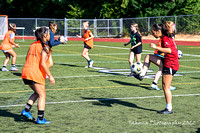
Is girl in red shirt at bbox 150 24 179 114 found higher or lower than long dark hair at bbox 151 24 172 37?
lower

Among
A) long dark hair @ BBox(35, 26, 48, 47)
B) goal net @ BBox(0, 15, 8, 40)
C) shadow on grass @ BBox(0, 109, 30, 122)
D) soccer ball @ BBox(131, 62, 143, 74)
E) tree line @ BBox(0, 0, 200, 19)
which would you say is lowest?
shadow on grass @ BBox(0, 109, 30, 122)

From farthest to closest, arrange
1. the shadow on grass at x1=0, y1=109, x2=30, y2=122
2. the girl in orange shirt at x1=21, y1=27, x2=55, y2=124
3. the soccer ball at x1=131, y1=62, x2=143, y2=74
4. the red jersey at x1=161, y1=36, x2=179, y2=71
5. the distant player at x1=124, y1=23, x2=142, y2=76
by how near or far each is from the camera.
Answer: the distant player at x1=124, y1=23, x2=142, y2=76 < the soccer ball at x1=131, y1=62, x2=143, y2=74 < the red jersey at x1=161, y1=36, x2=179, y2=71 < the shadow on grass at x1=0, y1=109, x2=30, y2=122 < the girl in orange shirt at x1=21, y1=27, x2=55, y2=124

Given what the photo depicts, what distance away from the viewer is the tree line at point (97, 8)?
1857 inches

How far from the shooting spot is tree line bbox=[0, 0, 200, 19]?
47156 millimetres

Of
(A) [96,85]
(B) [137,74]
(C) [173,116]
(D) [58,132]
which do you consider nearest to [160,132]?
(C) [173,116]

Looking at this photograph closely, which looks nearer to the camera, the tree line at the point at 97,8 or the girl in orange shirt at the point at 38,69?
the girl in orange shirt at the point at 38,69

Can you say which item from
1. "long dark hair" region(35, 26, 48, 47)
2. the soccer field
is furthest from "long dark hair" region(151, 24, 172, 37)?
"long dark hair" region(35, 26, 48, 47)

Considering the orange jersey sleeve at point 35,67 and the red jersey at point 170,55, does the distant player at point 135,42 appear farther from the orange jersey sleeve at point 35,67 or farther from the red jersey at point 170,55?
the orange jersey sleeve at point 35,67

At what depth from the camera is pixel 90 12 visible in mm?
55062

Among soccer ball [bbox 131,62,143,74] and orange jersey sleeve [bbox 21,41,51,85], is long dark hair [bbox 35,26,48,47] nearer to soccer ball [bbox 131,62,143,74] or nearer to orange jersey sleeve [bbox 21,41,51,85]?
orange jersey sleeve [bbox 21,41,51,85]

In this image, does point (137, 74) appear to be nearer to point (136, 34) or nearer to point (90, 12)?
point (136, 34)

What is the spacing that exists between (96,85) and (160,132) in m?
4.98

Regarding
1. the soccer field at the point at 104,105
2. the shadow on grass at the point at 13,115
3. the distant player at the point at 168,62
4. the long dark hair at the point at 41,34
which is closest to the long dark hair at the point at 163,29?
the distant player at the point at 168,62

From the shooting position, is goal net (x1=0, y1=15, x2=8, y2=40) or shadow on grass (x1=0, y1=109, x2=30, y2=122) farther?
goal net (x1=0, y1=15, x2=8, y2=40)
